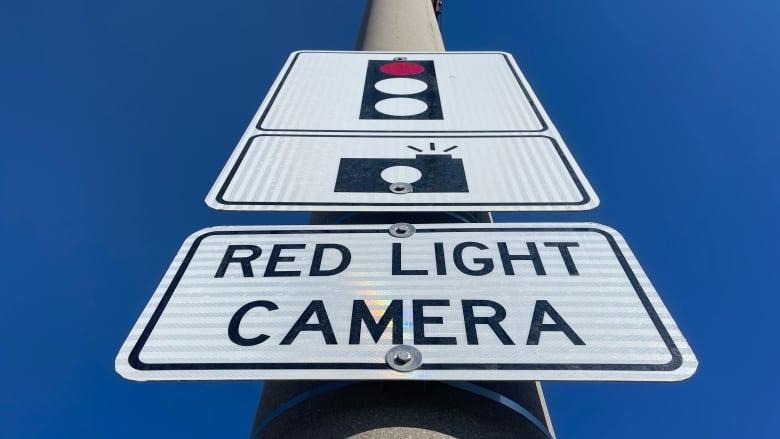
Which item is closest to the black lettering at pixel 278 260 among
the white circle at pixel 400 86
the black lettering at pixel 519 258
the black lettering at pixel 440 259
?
the black lettering at pixel 440 259

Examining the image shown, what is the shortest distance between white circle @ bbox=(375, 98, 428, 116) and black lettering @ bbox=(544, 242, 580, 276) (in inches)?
36.7

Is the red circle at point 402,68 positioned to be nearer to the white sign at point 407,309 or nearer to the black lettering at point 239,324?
the white sign at point 407,309

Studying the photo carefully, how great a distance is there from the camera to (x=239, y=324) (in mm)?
1264

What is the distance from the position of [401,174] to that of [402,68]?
1030mm

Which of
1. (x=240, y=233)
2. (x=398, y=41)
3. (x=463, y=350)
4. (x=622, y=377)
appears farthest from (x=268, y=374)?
(x=398, y=41)

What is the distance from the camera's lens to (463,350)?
46.4 inches

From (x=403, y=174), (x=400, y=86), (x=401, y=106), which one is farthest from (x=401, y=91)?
(x=403, y=174)

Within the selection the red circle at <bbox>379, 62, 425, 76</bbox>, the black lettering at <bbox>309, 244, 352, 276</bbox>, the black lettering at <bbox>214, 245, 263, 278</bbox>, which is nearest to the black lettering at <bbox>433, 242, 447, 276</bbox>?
the black lettering at <bbox>309, 244, 352, 276</bbox>

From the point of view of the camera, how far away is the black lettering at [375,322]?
1.21 metres

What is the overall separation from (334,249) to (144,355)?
0.52 m

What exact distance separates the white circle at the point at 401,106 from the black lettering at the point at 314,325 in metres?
1.10

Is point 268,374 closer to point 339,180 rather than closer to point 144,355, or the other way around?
point 144,355

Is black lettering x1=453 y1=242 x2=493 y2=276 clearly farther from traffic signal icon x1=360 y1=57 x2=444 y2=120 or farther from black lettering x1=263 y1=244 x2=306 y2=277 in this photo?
traffic signal icon x1=360 y1=57 x2=444 y2=120

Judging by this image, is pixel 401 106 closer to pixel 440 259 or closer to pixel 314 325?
pixel 440 259
